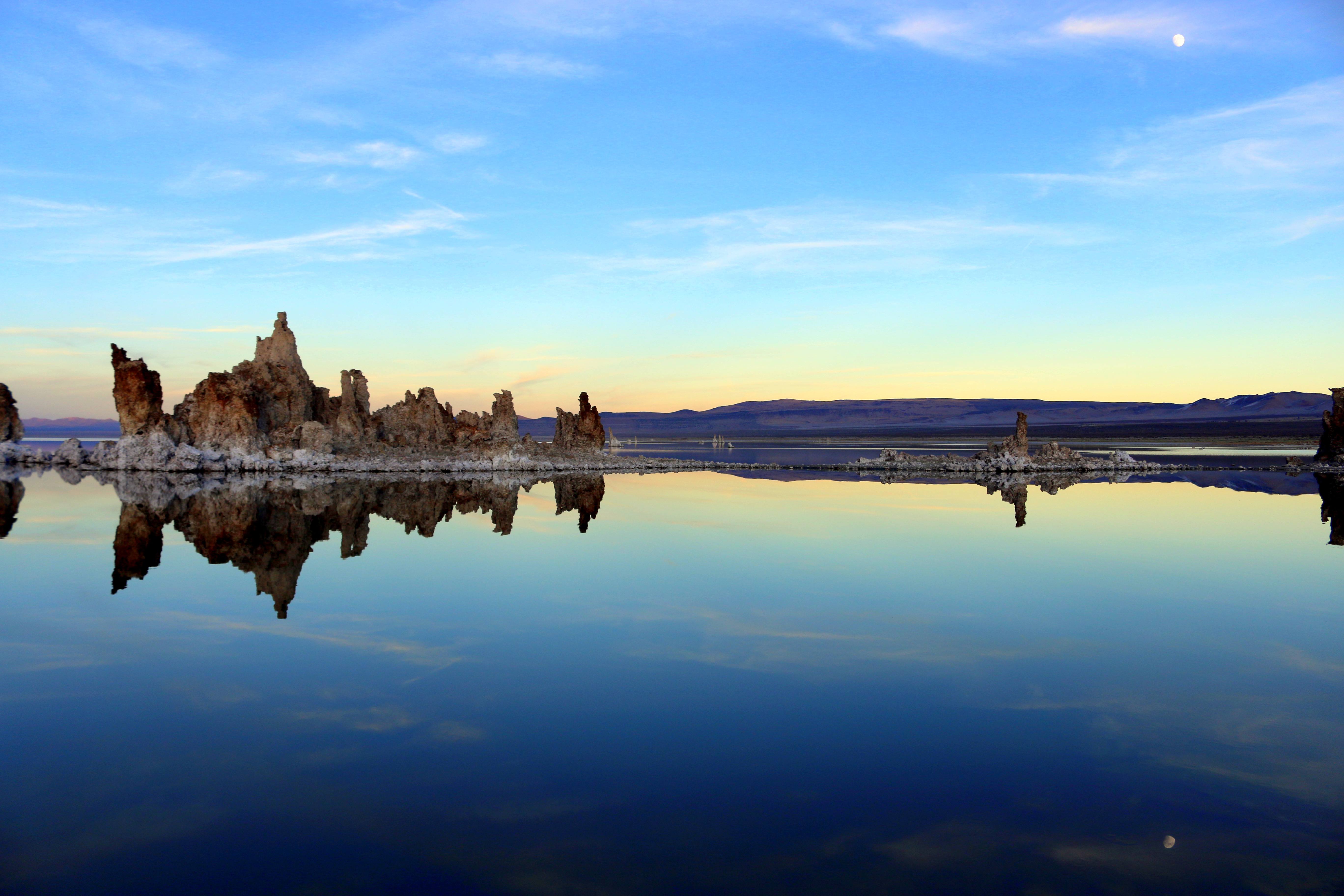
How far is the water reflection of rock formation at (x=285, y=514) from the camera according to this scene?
15.1 metres

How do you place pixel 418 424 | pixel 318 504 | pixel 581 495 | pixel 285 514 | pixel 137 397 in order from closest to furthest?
1. pixel 285 514
2. pixel 318 504
3. pixel 581 495
4. pixel 137 397
5. pixel 418 424

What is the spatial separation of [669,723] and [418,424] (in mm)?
43689

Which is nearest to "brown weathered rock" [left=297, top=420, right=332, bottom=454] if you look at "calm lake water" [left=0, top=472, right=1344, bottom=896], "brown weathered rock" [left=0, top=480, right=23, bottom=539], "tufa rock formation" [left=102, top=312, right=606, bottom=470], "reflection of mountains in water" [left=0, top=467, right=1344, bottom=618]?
"tufa rock formation" [left=102, top=312, right=606, bottom=470]

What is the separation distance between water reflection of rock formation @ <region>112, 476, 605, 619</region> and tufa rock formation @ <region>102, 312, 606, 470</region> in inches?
258

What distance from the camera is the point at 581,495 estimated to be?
2983cm

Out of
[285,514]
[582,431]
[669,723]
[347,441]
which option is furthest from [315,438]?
[669,723]

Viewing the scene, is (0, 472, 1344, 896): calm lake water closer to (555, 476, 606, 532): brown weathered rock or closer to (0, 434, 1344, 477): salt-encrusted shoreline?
(555, 476, 606, 532): brown weathered rock

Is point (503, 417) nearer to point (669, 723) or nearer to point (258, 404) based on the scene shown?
point (258, 404)

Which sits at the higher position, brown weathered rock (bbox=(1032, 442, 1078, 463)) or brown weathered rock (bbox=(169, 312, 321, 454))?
brown weathered rock (bbox=(169, 312, 321, 454))

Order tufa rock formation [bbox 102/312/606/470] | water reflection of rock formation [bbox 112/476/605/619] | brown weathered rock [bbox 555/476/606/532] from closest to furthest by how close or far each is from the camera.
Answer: water reflection of rock formation [bbox 112/476/605/619]
brown weathered rock [bbox 555/476/606/532]
tufa rock formation [bbox 102/312/606/470]

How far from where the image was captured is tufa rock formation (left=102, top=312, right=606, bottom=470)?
42781mm

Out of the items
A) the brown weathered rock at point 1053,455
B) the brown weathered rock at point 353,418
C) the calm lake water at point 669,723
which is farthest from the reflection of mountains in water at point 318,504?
the brown weathered rock at point 353,418

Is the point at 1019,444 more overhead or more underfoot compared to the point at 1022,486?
more overhead

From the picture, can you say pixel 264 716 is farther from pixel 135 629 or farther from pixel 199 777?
pixel 135 629
